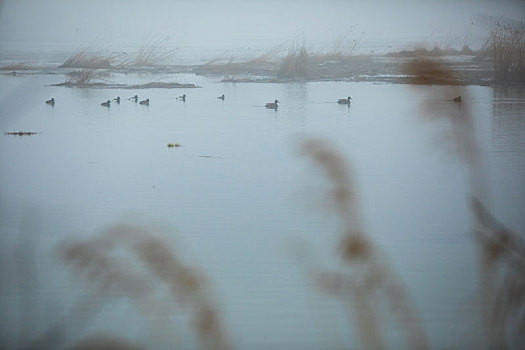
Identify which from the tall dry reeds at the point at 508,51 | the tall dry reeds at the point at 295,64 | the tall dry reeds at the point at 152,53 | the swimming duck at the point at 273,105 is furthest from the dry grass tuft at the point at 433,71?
the swimming duck at the point at 273,105

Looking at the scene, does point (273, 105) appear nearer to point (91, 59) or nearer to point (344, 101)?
point (344, 101)

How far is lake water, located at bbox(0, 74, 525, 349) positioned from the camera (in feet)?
7.06

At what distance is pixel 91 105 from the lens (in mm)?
7047

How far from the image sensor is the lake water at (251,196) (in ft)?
7.06

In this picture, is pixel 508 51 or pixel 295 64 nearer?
pixel 508 51

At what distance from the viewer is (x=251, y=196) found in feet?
12.7

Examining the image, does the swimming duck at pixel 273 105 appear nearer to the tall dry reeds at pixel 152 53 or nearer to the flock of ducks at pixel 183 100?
the flock of ducks at pixel 183 100

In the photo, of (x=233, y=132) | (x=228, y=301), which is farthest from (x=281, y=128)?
(x=228, y=301)

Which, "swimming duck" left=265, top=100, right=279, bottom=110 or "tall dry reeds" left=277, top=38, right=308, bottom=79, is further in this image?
"swimming duck" left=265, top=100, right=279, bottom=110

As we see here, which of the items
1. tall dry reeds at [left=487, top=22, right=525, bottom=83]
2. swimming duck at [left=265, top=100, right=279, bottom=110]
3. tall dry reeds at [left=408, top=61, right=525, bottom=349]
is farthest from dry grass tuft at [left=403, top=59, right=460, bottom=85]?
swimming duck at [left=265, top=100, right=279, bottom=110]

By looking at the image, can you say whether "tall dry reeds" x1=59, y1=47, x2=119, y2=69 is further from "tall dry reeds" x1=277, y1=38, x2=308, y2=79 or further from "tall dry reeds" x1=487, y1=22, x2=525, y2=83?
"tall dry reeds" x1=487, y1=22, x2=525, y2=83

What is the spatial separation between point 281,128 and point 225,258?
2.82m

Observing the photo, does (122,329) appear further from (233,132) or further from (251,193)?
(233,132)

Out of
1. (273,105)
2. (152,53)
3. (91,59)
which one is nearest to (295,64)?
(273,105)
